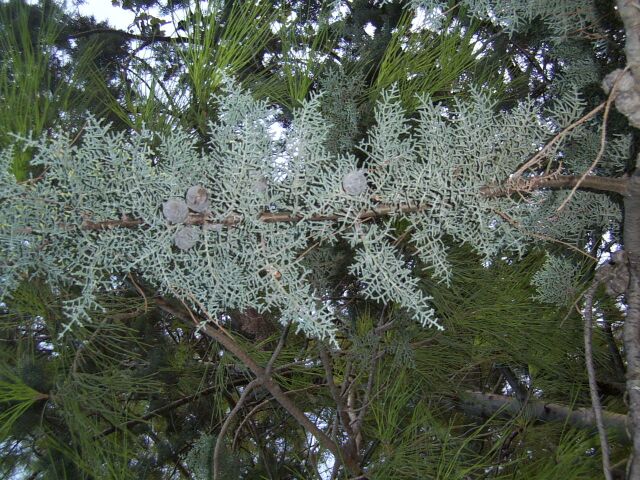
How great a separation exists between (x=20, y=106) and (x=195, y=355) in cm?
86

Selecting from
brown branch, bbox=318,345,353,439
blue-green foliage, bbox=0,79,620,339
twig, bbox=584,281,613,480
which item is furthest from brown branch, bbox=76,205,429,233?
brown branch, bbox=318,345,353,439

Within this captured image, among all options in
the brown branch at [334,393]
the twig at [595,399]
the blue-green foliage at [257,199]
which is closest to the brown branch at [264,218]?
the blue-green foliage at [257,199]

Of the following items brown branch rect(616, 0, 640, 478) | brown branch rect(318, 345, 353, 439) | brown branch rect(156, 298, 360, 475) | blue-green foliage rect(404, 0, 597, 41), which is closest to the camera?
brown branch rect(616, 0, 640, 478)

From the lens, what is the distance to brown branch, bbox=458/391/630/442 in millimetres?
806

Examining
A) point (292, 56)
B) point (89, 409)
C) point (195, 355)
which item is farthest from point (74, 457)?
point (292, 56)

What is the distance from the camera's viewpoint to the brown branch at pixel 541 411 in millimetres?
806

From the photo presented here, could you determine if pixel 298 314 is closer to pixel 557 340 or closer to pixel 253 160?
pixel 253 160

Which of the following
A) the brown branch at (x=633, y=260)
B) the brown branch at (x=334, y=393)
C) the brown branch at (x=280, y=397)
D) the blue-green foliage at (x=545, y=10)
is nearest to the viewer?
the brown branch at (x=633, y=260)

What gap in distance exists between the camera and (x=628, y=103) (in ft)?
1.24

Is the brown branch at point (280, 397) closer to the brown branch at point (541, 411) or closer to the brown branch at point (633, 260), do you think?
the brown branch at point (541, 411)

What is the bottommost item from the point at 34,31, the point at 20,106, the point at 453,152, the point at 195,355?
the point at 453,152

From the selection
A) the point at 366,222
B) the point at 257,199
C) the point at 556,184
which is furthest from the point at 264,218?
the point at 556,184

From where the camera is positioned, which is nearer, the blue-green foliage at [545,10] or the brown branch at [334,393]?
the blue-green foliage at [545,10]

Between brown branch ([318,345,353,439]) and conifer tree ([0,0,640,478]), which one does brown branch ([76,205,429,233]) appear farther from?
brown branch ([318,345,353,439])
